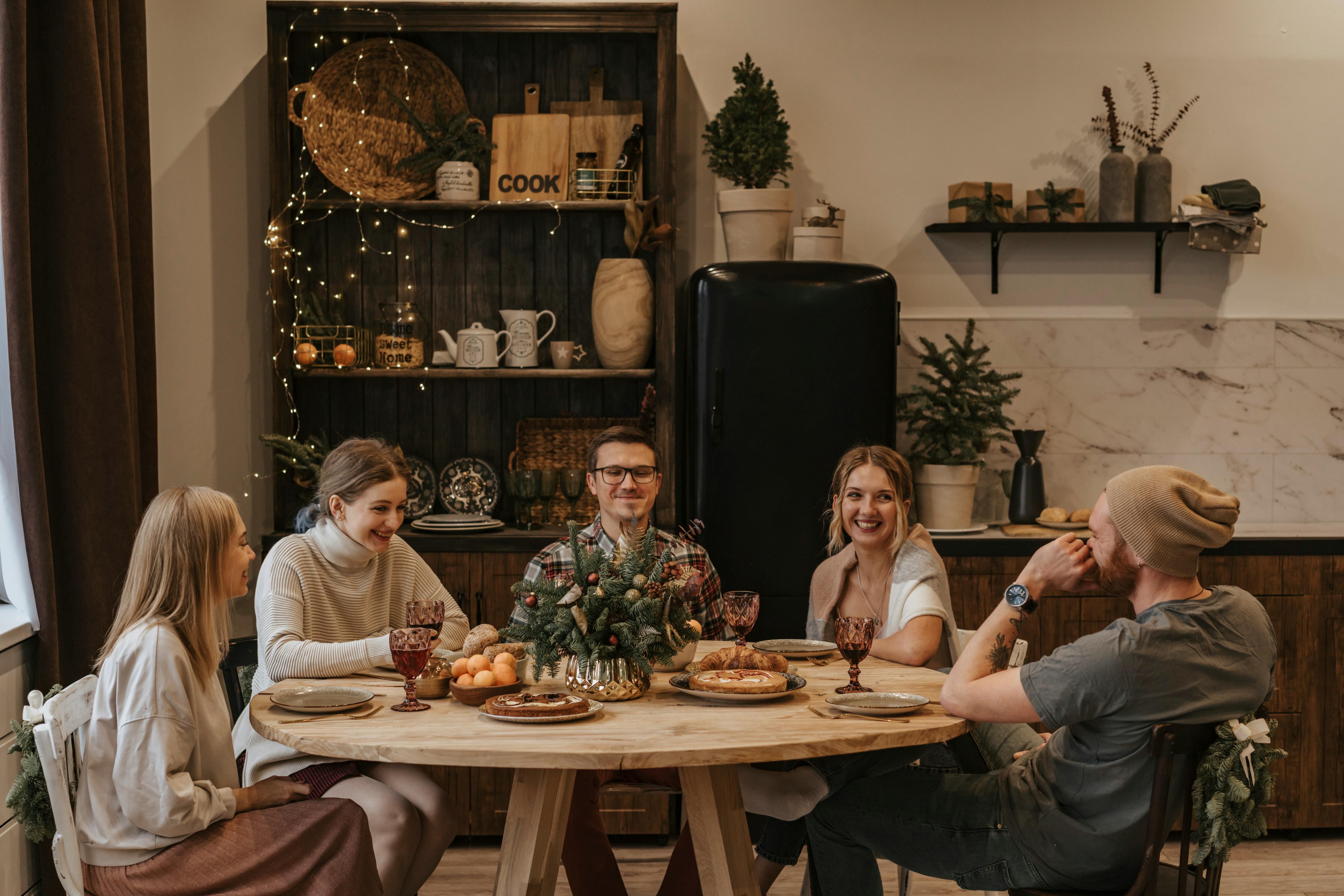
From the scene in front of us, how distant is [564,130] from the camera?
149 inches

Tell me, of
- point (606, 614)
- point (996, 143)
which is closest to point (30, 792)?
point (606, 614)

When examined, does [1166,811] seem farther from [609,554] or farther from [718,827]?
[609,554]

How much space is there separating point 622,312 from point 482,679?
1846 mm

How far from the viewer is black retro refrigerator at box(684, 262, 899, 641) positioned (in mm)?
3463

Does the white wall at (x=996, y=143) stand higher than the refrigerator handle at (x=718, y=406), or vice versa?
the white wall at (x=996, y=143)

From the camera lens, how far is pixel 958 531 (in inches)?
143

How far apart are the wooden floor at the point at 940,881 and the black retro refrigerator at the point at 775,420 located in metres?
0.74

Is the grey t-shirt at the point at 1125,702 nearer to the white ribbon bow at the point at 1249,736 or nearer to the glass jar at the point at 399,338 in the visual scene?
the white ribbon bow at the point at 1249,736

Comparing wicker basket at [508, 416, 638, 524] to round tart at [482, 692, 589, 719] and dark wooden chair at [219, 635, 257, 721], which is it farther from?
round tart at [482, 692, 589, 719]

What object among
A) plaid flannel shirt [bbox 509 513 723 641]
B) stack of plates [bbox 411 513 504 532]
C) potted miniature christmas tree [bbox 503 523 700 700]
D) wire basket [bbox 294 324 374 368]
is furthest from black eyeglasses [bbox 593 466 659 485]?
wire basket [bbox 294 324 374 368]

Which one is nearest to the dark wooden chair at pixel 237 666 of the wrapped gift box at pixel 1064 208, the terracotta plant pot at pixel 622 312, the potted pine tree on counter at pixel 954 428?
the terracotta plant pot at pixel 622 312

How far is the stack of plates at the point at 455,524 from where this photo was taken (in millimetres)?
3584

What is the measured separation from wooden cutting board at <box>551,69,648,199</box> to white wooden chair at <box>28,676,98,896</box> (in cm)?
253

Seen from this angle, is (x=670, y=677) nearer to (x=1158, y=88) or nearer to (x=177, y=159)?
(x=177, y=159)
